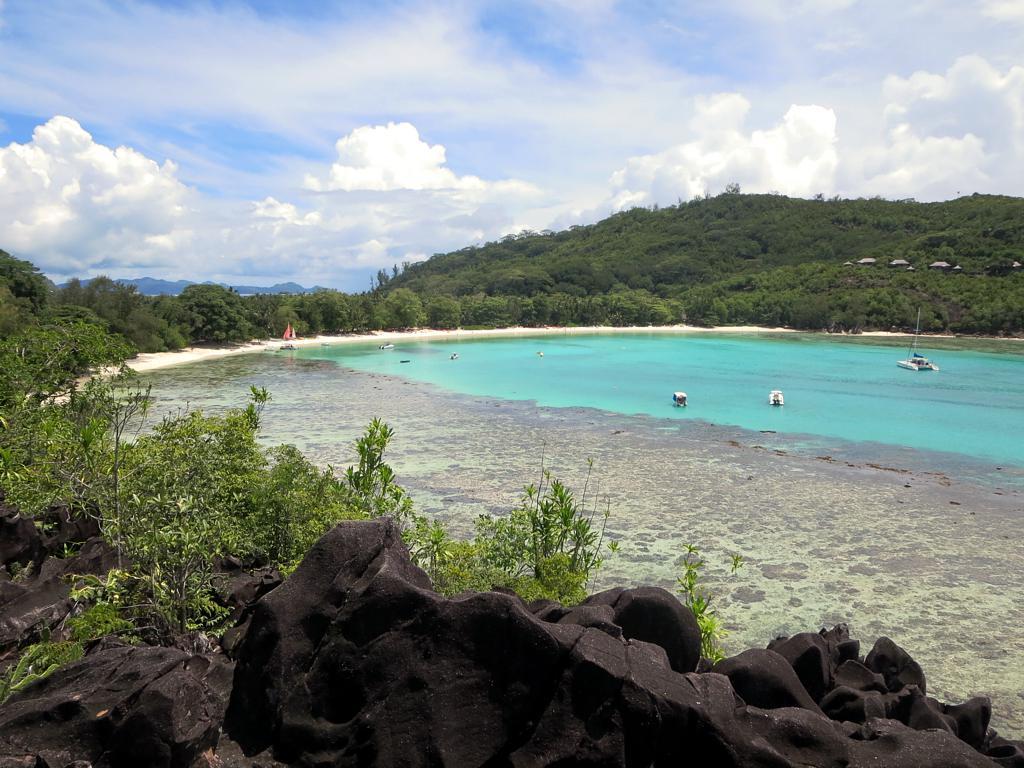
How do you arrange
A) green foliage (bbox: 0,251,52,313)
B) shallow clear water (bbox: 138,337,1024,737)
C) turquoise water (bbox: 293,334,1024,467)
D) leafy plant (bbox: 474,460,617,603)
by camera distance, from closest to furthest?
1. leafy plant (bbox: 474,460,617,603)
2. shallow clear water (bbox: 138,337,1024,737)
3. turquoise water (bbox: 293,334,1024,467)
4. green foliage (bbox: 0,251,52,313)

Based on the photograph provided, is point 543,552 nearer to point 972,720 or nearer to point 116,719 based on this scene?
point 972,720

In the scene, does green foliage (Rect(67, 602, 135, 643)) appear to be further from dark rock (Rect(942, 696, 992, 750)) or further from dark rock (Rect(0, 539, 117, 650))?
dark rock (Rect(942, 696, 992, 750))

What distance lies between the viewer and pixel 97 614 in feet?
19.4

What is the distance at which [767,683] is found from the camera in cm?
579

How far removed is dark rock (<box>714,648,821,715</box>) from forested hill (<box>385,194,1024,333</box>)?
285 feet

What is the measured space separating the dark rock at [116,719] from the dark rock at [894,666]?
21.6 feet

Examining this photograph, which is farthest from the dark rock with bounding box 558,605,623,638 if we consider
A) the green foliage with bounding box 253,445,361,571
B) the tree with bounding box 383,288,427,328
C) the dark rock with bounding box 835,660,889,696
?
the tree with bounding box 383,288,427,328

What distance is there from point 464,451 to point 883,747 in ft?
51.9

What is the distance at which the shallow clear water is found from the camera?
386 inches

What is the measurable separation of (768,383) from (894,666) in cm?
3669

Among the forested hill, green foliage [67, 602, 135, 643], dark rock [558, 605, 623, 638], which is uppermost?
the forested hill

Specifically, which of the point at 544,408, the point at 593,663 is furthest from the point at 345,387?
the point at 593,663

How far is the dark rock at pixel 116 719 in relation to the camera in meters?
4.27

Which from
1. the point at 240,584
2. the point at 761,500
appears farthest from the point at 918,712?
the point at 761,500
